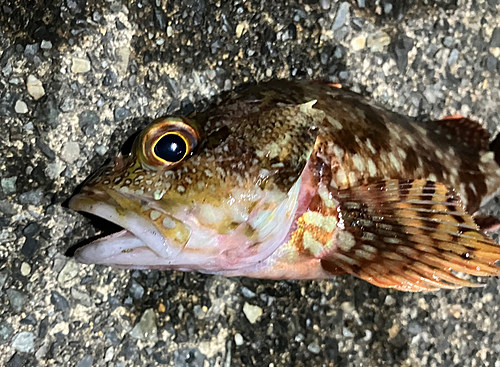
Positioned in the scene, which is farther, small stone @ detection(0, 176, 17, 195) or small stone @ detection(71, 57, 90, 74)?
small stone @ detection(71, 57, 90, 74)

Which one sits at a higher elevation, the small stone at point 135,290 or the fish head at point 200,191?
the fish head at point 200,191

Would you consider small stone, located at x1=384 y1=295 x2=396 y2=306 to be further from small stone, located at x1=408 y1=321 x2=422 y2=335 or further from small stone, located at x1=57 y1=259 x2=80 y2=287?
small stone, located at x1=57 y1=259 x2=80 y2=287

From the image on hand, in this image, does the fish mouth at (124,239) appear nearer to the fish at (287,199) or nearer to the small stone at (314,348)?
the fish at (287,199)

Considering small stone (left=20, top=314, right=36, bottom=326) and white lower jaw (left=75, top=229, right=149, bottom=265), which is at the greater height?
white lower jaw (left=75, top=229, right=149, bottom=265)

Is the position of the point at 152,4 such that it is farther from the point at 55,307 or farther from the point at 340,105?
the point at 55,307

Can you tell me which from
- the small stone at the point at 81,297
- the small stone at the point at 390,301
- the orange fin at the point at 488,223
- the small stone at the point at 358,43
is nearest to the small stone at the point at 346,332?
the small stone at the point at 390,301

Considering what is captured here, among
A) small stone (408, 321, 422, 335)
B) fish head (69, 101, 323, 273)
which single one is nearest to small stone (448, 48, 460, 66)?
fish head (69, 101, 323, 273)

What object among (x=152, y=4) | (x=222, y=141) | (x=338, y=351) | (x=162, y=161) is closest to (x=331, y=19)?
(x=152, y=4)
